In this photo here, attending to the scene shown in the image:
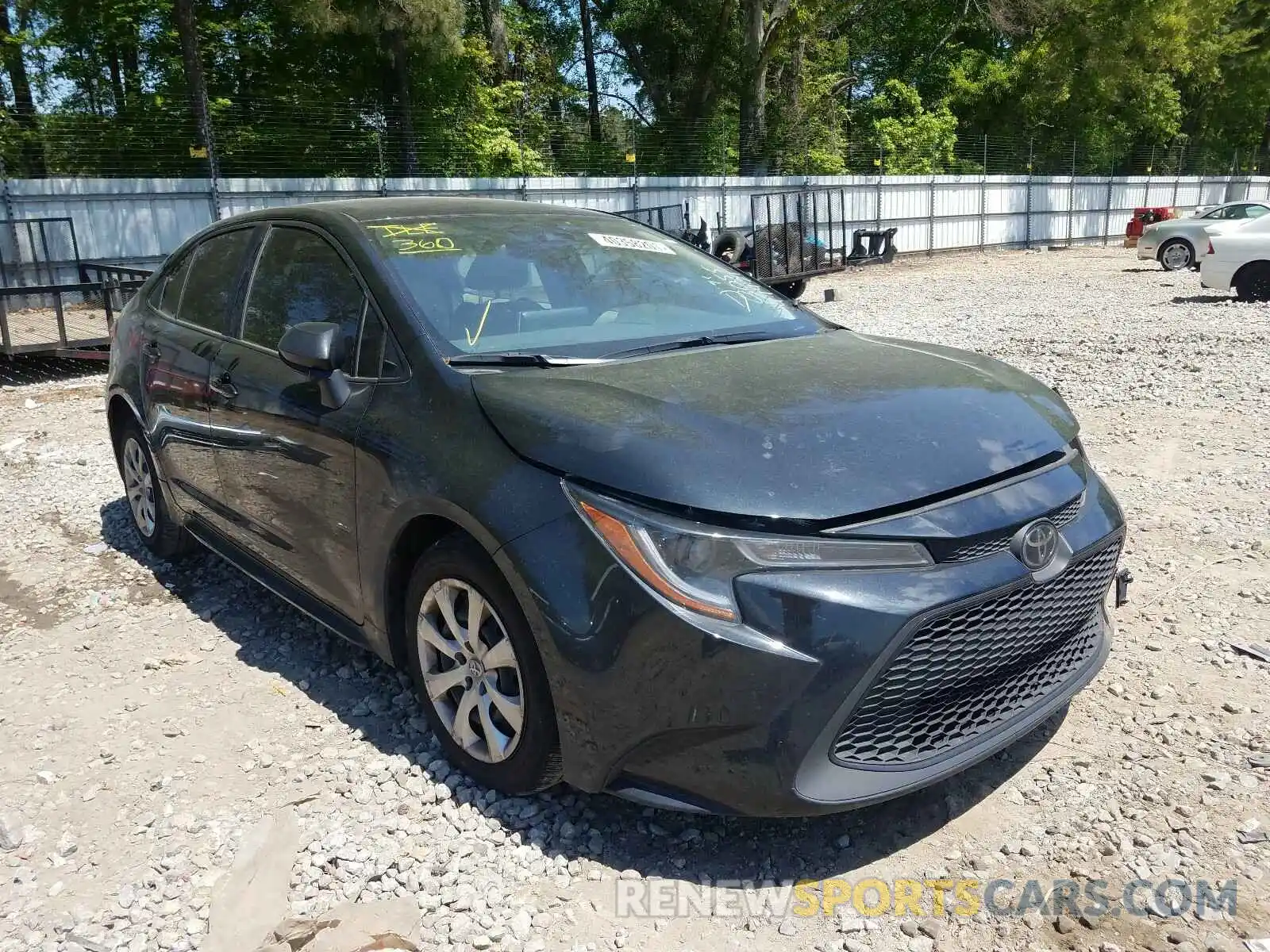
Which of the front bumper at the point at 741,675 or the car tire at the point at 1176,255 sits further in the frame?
the car tire at the point at 1176,255

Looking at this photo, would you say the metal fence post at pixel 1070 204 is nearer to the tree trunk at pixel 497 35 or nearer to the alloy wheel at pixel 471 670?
the tree trunk at pixel 497 35

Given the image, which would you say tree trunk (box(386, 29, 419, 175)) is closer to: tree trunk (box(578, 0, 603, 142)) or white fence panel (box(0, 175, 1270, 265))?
white fence panel (box(0, 175, 1270, 265))

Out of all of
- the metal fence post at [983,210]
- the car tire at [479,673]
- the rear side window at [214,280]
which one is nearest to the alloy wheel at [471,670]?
the car tire at [479,673]

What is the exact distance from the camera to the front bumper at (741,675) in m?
2.22

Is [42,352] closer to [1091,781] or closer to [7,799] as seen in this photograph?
[7,799]

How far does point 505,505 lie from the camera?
256cm

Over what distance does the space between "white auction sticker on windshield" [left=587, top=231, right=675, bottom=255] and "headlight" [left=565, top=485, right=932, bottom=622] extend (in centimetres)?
187

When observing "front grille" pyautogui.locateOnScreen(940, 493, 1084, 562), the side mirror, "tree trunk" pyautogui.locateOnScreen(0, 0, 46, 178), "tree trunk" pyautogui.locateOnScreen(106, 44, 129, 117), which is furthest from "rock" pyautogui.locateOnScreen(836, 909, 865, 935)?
"tree trunk" pyautogui.locateOnScreen(106, 44, 129, 117)

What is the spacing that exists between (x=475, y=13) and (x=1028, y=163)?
1850cm

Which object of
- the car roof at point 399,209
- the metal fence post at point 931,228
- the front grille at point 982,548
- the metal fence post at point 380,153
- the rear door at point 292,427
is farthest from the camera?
the metal fence post at point 931,228

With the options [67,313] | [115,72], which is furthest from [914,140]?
[67,313]

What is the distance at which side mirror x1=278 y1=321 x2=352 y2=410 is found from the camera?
3117mm

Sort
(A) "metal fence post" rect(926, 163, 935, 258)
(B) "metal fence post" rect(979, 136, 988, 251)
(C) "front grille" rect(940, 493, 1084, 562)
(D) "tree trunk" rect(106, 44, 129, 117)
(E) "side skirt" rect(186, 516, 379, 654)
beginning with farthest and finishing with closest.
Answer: (B) "metal fence post" rect(979, 136, 988, 251)
(A) "metal fence post" rect(926, 163, 935, 258)
(D) "tree trunk" rect(106, 44, 129, 117)
(E) "side skirt" rect(186, 516, 379, 654)
(C) "front grille" rect(940, 493, 1084, 562)

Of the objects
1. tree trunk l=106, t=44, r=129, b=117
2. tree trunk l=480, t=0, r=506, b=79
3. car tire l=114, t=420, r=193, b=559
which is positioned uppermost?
tree trunk l=480, t=0, r=506, b=79
